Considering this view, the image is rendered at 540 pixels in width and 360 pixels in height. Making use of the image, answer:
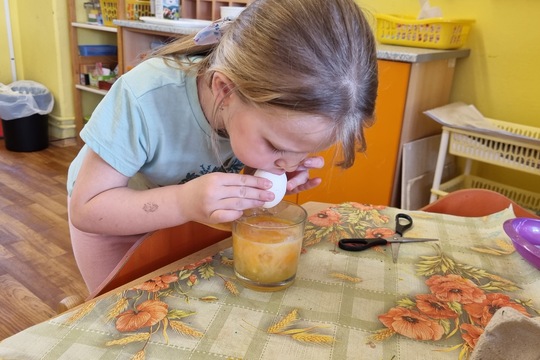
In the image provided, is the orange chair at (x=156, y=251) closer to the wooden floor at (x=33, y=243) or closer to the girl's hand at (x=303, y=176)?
the girl's hand at (x=303, y=176)

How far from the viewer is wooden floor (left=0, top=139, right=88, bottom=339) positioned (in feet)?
4.83

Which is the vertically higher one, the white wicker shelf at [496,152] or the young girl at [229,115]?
the young girl at [229,115]

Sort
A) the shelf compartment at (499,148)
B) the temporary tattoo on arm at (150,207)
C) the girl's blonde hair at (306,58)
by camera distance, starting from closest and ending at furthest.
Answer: the girl's blonde hair at (306,58), the temporary tattoo on arm at (150,207), the shelf compartment at (499,148)

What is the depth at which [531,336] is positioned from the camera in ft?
1.32

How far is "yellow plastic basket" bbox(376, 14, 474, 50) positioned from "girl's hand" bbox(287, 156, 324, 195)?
1.06 metres

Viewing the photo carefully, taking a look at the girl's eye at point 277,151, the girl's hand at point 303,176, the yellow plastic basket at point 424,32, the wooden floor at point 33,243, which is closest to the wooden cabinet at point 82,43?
the wooden floor at point 33,243

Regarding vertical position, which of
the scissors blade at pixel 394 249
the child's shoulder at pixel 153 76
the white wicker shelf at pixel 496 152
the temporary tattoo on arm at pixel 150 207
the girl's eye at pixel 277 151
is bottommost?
the white wicker shelf at pixel 496 152

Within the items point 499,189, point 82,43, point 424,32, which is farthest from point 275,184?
point 82,43

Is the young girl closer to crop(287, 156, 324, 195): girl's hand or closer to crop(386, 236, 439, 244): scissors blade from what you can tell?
crop(287, 156, 324, 195): girl's hand

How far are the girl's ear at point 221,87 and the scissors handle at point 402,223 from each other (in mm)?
361

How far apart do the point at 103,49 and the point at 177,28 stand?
111 cm

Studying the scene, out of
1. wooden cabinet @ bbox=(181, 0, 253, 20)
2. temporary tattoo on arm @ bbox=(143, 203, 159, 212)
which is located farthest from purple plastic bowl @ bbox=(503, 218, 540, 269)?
wooden cabinet @ bbox=(181, 0, 253, 20)

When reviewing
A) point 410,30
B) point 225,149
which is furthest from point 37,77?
point 225,149

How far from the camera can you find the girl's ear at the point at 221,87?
58 centimetres
